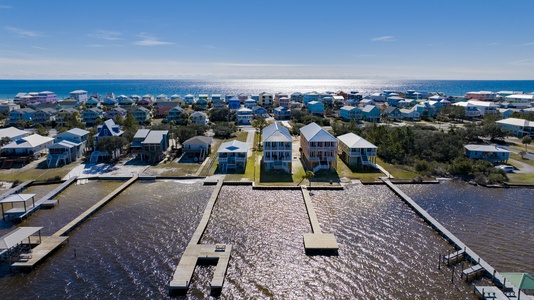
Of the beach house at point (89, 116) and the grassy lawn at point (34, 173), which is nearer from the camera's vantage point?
the grassy lawn at point (34, 173)

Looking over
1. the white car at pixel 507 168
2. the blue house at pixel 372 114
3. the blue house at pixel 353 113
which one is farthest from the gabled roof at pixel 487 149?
the blue house at pixel 353 113

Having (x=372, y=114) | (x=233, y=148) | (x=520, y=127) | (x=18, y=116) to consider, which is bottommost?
(x=233, y=148)

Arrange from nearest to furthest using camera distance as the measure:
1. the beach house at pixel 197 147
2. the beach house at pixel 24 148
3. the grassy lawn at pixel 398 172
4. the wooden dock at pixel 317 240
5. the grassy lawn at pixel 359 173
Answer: the wooden dock at pixel 317 240
the grassy lawn at pixel 359 173
the grassy lawn at pixel 398 172
the beach house at pixel 24 148
the beach house at pixel 197 147

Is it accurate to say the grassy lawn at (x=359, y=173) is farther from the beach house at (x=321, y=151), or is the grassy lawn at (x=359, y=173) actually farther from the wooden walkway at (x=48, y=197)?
the wooden walkway at (x=48, y=197)

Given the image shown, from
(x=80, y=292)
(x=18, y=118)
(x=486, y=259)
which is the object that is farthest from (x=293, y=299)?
(x=18, y=118)

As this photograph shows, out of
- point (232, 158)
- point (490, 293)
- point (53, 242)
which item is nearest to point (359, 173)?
point (232, 158)

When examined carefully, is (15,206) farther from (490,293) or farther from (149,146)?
(490,293)

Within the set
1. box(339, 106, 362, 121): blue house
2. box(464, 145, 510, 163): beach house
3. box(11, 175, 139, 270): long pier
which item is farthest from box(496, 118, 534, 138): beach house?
box(11, 175, 139, 270): long pier

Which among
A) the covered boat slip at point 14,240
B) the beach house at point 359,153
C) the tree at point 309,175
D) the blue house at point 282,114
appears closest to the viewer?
the covered boat slip at point 14,240
